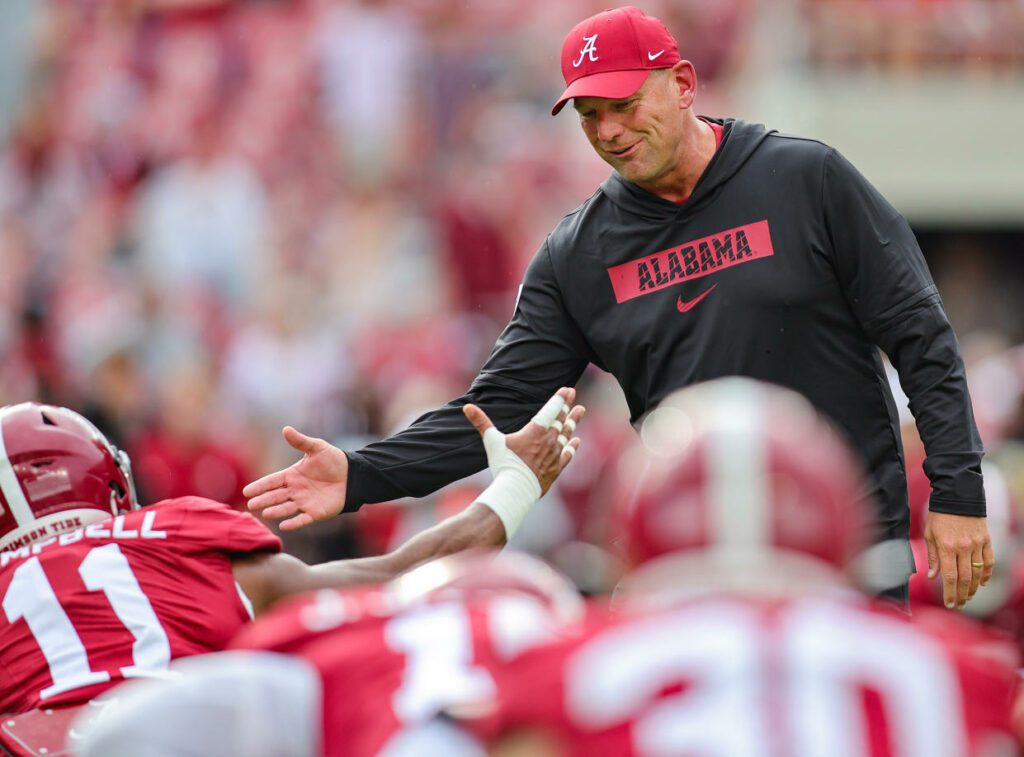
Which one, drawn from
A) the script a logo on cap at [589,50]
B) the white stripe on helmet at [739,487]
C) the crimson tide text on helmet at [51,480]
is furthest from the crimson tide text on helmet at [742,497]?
the crimson tide text on helmet at [51,480]

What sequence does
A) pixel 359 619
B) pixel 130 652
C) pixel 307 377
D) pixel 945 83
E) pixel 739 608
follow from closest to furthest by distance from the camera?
pixel 739 608 → pixel 359 619 → pixel 130 652 → pixel 307 377 → pixel 945 83

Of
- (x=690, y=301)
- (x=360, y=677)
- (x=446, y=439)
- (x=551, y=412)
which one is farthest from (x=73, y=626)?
(x=690, y=301)

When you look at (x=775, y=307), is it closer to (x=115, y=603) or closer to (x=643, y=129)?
(x=643, y=129)

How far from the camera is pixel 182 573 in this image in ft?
13.4

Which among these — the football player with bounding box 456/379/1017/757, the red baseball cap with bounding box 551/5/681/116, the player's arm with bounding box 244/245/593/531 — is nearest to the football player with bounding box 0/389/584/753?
the player's arm with bounding box 244/245/593/531

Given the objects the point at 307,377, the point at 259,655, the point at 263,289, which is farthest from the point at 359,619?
the point at 263,289

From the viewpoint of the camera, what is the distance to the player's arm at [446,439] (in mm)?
4586

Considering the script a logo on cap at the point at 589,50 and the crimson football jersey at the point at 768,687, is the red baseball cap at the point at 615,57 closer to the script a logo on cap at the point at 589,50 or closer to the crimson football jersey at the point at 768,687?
the script a logo on cap at the point at 589,50

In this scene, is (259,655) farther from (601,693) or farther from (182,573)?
(182,573)

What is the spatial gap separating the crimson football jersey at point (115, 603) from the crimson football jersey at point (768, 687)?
178cm

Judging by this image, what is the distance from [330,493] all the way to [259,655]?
5.60 ft

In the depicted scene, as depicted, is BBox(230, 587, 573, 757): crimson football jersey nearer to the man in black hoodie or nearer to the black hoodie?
the man in black hoodie

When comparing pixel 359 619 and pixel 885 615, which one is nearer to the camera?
pixel 885 615

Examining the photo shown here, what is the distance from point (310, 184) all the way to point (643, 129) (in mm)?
9948
